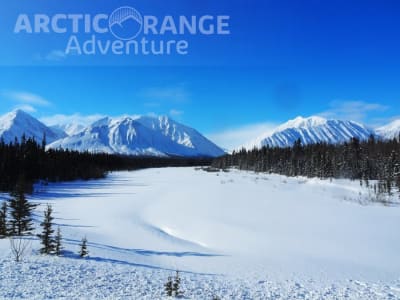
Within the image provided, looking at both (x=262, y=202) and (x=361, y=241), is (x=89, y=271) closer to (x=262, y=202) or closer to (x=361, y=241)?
(x=361, y=241)

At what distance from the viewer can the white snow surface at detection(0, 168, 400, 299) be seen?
7.43m

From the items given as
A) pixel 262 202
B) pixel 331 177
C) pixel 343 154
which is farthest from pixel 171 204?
pixel 343 154

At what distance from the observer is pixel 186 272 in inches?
357

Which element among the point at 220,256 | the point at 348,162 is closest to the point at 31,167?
the point at 220,256

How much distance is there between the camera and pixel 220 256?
11.1m

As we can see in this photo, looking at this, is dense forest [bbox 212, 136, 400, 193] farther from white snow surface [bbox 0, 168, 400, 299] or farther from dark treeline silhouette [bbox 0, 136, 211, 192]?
dark treeline silhouette [bbox 0, 136, 211, 192]

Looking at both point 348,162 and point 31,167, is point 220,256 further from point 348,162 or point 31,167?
point 348,162

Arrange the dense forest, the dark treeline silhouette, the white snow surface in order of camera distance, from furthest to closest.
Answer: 1. the dense forest
2. the dark treeline silhouette
3. the white snow surface

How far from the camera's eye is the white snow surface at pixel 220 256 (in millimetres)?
7426

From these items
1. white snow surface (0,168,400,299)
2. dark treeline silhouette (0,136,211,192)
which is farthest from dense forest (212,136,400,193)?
dark treeline silhouette (0,136,211,192)

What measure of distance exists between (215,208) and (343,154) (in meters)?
53.0

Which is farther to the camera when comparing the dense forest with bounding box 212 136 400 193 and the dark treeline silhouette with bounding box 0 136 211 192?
the dense forest with bounding box 212 136 400 193

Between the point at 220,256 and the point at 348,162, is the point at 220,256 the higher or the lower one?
the lower one

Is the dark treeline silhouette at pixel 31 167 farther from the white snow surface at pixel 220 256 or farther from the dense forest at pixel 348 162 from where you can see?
the dense forest at pixel 348 162
